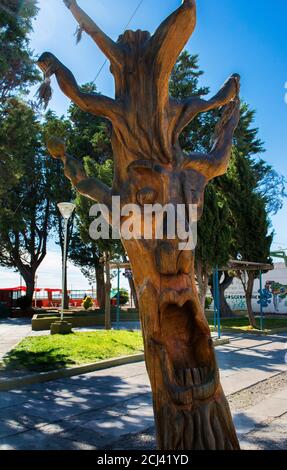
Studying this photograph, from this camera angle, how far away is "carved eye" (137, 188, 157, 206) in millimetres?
3035

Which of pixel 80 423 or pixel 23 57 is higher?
pixel 23 57

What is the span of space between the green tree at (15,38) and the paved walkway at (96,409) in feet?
23.6

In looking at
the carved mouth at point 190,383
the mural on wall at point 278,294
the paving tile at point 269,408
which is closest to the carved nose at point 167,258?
the carved mouth at point 190,383

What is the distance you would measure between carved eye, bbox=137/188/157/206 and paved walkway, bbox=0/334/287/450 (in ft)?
8.82

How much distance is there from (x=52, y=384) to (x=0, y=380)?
0.89 m

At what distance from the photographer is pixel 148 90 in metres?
3.25

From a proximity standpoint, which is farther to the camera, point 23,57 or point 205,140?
point 205,140

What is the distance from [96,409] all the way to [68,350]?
456 cm

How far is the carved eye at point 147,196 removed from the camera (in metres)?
3.04

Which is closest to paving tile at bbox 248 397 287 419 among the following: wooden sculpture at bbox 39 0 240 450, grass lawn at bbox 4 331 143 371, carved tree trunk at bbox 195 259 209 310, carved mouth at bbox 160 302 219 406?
wooden sculpture at bbox 39 0 240 450

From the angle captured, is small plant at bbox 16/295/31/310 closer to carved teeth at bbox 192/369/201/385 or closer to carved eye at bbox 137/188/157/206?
carved eye at bbox 137/188/157/206

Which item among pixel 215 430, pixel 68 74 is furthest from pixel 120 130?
pixel 215 430
